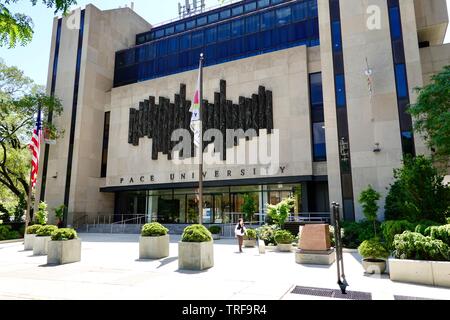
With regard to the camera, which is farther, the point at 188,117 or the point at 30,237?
the point at 188,117

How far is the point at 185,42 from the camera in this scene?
1528 inches

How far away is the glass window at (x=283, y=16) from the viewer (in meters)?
34.2

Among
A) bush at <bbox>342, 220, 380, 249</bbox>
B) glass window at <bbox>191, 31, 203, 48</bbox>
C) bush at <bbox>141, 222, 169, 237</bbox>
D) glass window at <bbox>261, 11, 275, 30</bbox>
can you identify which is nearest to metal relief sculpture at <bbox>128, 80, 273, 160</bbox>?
glass window at <bbox>191, 31, 203, 48</bbox>

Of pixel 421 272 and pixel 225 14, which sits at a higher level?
pixel 225 14

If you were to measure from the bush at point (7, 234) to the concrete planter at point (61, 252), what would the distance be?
16.7 meters

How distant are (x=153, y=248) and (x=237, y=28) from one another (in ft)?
94.9

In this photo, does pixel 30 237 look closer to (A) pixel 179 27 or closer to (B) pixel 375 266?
(B) pixel 375 266

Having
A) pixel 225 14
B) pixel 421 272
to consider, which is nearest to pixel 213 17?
pixel 225 14

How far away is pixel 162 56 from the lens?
39.7 metres

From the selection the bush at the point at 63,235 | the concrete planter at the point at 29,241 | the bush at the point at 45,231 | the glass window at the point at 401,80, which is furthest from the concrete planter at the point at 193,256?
the glass window at the point at 401,80

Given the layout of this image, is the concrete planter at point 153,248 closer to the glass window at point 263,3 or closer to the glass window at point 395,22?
the glass window at point 395,22

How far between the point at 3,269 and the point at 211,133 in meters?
22.0

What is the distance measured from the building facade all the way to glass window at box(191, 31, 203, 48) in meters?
0.13
